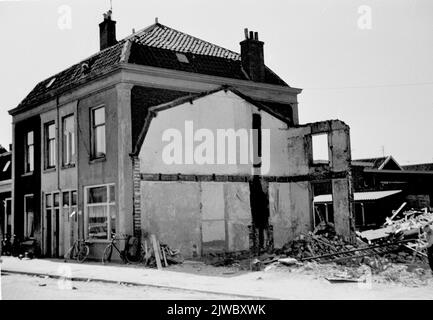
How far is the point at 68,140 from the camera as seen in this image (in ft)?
68.2

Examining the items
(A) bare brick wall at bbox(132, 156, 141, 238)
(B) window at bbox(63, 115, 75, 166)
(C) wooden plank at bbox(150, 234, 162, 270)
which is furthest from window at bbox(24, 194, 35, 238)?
(C) wooden plank at bbox(150, 234, 162, 270)

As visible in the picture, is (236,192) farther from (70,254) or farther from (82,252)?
(70,254)

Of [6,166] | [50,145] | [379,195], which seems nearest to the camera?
[50,145]

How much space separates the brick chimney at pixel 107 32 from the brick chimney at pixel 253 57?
572 centimetres

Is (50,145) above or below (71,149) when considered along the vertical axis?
above

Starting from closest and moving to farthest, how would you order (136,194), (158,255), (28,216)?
(158,255) < (136,194) < (28,216)

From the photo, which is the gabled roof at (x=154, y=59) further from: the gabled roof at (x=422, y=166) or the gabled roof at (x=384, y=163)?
the gabled roof at (x=422, y=166)

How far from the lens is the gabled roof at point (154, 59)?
62.3ft

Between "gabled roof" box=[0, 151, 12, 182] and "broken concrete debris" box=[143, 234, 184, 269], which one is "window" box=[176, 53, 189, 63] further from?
"gabled roof" box=[0, 151, 12, 182]

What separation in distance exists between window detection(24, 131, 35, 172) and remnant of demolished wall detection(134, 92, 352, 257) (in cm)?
852

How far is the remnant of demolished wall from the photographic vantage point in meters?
17.6

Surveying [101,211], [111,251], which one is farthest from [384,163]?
[111,251]

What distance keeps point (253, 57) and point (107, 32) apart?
256 inches
